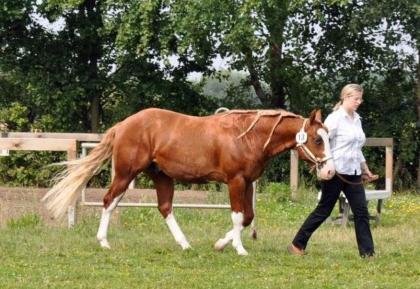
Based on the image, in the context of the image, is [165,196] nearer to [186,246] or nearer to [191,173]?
[191,173]

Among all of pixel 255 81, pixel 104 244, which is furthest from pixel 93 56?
pixel 104 244

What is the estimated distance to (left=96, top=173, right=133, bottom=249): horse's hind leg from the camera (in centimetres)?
1036

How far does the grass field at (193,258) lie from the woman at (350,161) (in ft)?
1.17

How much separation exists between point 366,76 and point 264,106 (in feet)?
8.78

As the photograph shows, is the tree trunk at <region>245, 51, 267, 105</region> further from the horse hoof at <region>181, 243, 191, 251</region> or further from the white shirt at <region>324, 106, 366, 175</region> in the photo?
the white shirt at <region>324, 106, 366, 175</region>

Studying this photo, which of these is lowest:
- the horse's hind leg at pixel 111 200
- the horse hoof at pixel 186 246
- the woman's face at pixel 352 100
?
the horse hoof at pixel 186 246

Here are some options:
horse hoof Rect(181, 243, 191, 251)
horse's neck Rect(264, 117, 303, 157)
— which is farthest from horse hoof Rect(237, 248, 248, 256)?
horse's neck Rect(264, 117, 303, 157)

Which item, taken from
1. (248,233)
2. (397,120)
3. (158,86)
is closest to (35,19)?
(158,86)

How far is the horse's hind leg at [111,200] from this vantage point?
34.0ft

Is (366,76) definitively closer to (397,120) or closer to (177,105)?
(397,120)

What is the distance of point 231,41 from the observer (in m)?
19.8

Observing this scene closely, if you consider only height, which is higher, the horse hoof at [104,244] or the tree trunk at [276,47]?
the tree trunk at [276,47]

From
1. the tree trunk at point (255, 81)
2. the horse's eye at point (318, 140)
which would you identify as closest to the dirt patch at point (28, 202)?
the horse's eye at point (318, 140)

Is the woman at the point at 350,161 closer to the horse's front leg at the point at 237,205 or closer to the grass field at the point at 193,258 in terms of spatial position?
the grass field at the point at 193,258
